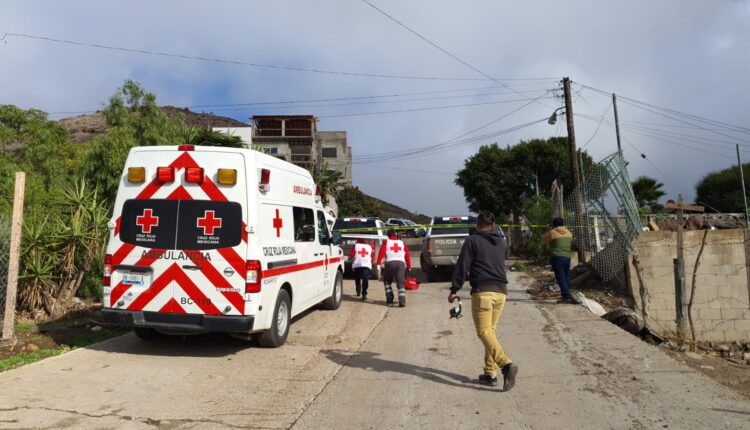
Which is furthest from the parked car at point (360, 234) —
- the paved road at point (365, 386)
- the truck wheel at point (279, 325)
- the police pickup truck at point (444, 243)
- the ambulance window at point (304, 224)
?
the paved road at point (365, 386)

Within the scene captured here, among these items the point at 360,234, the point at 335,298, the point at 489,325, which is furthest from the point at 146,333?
the point at 360,234

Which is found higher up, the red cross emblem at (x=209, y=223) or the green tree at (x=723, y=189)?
the green tree at (x=723, y=189)

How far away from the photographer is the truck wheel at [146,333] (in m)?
7.18

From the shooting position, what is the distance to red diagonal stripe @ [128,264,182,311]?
6457 millimetres

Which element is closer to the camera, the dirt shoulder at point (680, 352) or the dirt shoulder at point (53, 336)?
the dirt shoulder at point (680, 352)

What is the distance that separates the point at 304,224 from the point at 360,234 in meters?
6.65

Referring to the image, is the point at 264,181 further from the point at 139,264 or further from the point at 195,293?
the point at 139,264

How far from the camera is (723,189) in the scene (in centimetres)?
5431

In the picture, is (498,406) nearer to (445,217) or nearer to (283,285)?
(283,285)

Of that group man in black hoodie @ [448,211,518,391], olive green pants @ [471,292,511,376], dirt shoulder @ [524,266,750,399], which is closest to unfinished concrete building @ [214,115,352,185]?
dirt shoulder @ [524,266,750,399]

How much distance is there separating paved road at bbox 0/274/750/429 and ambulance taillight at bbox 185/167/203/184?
2.19 meters

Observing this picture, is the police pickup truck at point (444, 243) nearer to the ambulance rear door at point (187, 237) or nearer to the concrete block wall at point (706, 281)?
the concrete block wall at point (706, 281)

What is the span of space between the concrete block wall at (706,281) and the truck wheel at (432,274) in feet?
18.0

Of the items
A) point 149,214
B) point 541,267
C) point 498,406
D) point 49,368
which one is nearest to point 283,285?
point 149,214
